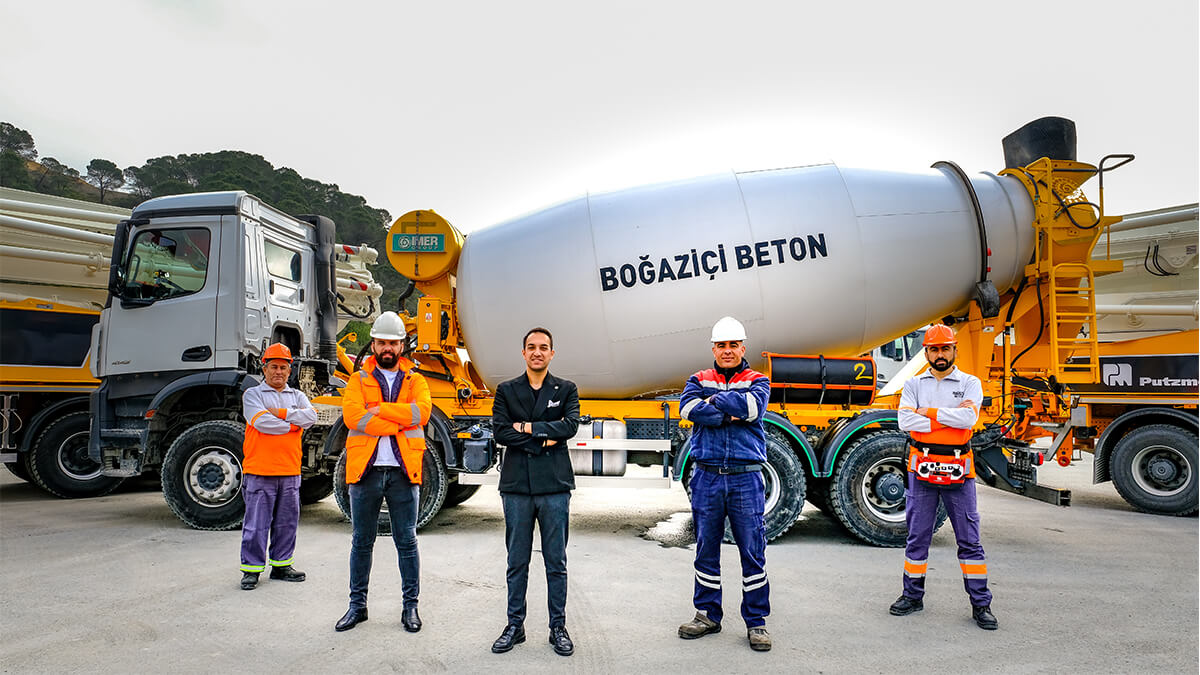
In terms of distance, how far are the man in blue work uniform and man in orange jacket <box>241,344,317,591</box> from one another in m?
2.89

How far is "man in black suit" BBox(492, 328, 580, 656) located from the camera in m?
3.88

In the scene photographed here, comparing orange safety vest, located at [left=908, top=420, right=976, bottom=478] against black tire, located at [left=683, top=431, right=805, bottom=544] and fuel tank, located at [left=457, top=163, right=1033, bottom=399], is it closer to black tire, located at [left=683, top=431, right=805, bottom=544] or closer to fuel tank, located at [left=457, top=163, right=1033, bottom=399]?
black tire, located at [left=683, top=431, right=805, bottom=544]

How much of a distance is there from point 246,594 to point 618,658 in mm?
2634

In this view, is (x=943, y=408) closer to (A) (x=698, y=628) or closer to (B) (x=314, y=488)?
(A) (x=698, y=628)

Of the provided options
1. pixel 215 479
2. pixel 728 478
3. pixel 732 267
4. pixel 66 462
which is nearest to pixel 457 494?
pixel 215 479

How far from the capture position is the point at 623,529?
718 centimetres

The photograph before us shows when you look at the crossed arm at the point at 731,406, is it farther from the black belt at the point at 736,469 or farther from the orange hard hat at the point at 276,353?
the orange hard hat at the point at 276,353

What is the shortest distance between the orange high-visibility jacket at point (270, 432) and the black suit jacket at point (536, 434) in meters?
2.08

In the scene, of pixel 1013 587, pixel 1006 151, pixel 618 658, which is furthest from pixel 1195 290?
pixel 618 658

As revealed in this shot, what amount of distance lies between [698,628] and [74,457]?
29.2 ft

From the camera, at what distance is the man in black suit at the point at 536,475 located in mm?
3885

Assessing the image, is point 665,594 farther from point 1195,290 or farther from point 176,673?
point 1195,290

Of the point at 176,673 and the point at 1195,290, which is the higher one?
the point at 1195,290

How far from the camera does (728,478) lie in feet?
13.3
